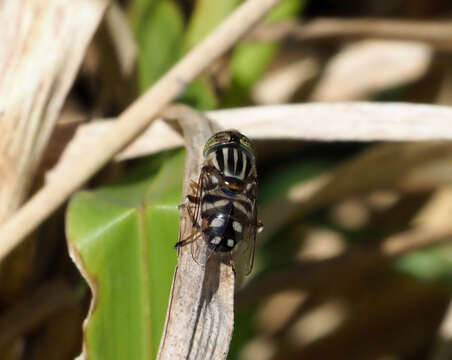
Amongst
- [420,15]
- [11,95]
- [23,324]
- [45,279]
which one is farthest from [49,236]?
[420,15]

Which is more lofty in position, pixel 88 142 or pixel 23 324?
pixel 88 142

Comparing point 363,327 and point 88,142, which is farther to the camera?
point 363,327

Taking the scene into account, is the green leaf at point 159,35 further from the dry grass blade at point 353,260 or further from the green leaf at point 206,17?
→ the dry grass blade at point 353,260

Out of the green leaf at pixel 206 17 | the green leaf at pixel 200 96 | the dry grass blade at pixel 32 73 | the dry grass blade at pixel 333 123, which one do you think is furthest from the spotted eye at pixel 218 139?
the green leaf at pixel 206 17

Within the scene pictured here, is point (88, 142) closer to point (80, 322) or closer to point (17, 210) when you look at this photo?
point (17, 210)

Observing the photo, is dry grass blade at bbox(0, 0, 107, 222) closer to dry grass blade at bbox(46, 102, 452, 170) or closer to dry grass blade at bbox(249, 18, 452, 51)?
dry grass blade at bbox(46, 102, 452, 170)

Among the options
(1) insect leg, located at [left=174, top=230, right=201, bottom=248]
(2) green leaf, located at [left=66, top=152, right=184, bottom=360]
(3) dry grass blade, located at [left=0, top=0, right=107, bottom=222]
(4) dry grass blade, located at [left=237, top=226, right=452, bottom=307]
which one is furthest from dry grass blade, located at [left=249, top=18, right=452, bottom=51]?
(1) insect leg, located at [left=174, top=230, right=201, bottom=248]

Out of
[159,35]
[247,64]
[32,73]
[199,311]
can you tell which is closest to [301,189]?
[247,64]
